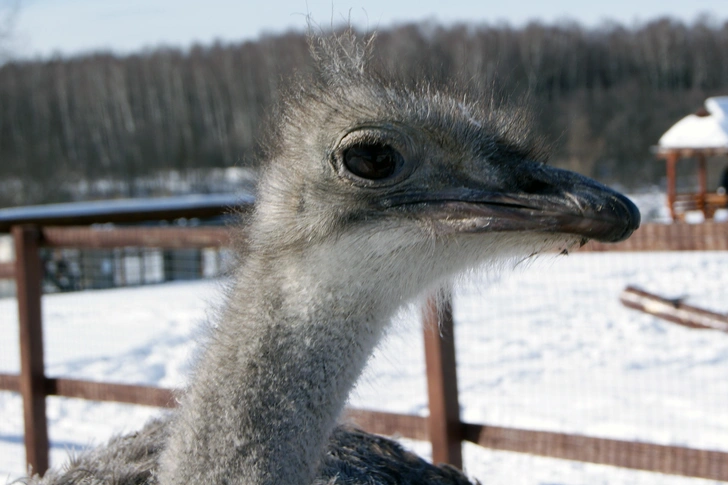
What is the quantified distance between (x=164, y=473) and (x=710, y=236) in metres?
1.80

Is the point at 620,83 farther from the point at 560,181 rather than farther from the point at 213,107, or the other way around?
the point at 560,181

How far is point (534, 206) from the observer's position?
1.53 metres

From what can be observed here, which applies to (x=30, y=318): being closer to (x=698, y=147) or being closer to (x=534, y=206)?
(x=534, y=206)

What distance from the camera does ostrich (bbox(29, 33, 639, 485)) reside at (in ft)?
5.12

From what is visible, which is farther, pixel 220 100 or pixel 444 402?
pixel 220 100

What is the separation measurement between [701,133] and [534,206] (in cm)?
2125

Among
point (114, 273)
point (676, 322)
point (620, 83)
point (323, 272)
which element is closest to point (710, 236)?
point (323, 272)

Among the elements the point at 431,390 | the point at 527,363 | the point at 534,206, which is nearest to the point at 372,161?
the point at 534,206

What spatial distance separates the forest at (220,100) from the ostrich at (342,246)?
106 feet

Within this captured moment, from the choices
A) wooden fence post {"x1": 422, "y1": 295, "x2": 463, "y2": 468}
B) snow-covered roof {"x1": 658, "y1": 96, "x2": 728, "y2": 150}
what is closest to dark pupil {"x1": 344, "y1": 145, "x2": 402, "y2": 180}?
wooden fence post {"x1": 422, "y1": 295, "x2": 463, "y2": 468}

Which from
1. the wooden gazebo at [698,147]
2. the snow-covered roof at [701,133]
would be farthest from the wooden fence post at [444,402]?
the snow-covered roof at [701,133]

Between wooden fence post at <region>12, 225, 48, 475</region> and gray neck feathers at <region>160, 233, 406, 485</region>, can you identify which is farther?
wooden fence post at <region>12, 225, 48, 475</region>

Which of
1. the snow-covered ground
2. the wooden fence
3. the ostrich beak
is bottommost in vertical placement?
the snow-covered ground

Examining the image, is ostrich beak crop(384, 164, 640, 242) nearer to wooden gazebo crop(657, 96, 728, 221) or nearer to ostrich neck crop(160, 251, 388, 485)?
ostrich neck crop(160, 251, 388, 485)
